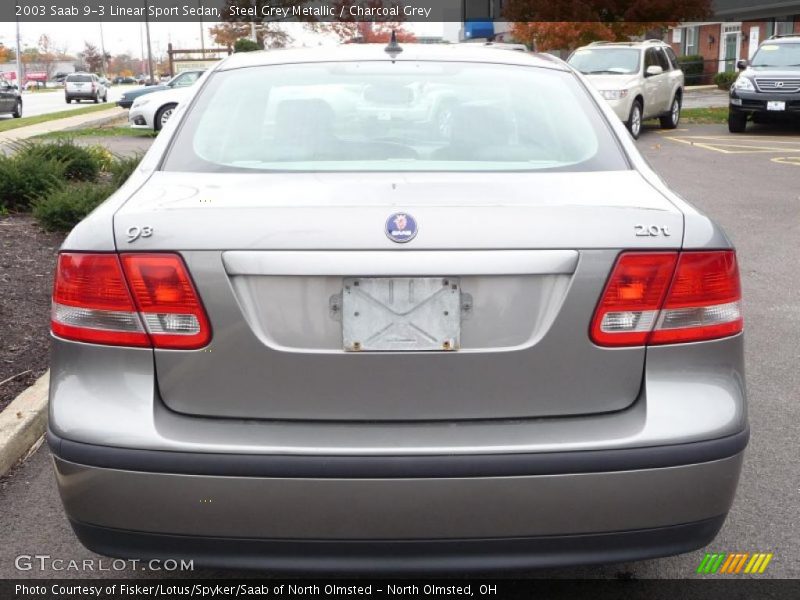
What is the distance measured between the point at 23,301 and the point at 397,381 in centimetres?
440

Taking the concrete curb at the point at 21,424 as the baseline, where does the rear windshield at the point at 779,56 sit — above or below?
above

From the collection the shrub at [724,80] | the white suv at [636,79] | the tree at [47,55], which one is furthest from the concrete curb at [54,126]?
the tree at [47,55]

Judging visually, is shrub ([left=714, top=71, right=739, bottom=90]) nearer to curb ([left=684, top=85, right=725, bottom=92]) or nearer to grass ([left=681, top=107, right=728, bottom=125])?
curb ([left=684, top=85, right=725, bottom=92])

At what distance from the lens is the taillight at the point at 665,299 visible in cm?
245

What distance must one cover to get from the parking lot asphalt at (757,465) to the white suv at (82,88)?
162 feet

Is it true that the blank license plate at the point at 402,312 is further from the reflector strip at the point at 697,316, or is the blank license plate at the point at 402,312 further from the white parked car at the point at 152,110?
the white parked car at the point at 152,110

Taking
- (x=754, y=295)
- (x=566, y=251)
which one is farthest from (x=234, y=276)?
(x=754, y=295)

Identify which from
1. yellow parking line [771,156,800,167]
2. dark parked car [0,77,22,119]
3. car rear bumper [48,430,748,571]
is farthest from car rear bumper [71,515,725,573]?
dark parked car [0,77,22,119]

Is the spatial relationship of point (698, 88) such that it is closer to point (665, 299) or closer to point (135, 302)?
point (665, 299)

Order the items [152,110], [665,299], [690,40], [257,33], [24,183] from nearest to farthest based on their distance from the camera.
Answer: [665,299], [24,183], [152,110], [690,40], [257,33]

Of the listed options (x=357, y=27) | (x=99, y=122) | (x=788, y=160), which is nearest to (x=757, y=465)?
(x=788, y=160)

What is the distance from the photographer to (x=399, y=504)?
7.82 feet

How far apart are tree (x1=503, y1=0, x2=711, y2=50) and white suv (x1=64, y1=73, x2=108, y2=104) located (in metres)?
30.7

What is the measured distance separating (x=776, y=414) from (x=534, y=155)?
2.24 metres
